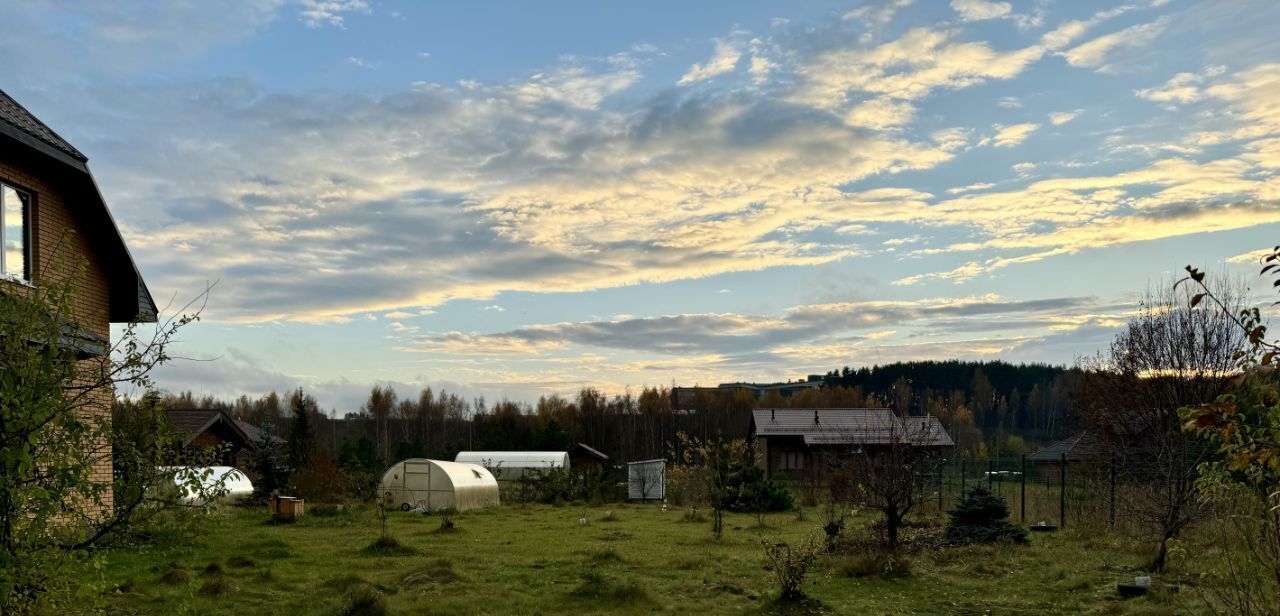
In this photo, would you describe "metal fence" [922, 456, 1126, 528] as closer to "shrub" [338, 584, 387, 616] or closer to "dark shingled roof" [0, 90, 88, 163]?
"shrub" [338, 584, 387, 616]

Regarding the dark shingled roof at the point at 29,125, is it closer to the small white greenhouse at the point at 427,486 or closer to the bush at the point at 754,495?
the small white greenhouse at the point at 427,486

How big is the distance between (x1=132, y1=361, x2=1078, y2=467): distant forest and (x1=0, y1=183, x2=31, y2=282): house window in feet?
A: 83.5

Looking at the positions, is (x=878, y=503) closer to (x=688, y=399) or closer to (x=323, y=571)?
(x=323, y=571)

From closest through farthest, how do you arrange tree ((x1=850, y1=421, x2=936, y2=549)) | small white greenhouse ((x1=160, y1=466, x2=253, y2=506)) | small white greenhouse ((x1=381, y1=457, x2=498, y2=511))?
1. small white greenhouse ((x1=160, y1=466, x2=253, y2=506))
2. tree ((x1=850, y1=421, x2=936, y2=549))
3. small white greenhouse ((x1=381, y1=457, x2=498, y2=511))

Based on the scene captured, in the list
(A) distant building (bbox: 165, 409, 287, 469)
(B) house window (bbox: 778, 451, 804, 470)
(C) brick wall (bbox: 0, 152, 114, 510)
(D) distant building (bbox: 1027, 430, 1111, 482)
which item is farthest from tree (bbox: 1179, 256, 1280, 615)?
→ (B) house window (bbox: 778, 451, 804, 470)

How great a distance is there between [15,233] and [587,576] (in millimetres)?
10173

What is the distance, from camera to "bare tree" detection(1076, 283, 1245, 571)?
1670 centimetres

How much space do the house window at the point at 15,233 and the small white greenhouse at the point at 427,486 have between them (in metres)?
18.0

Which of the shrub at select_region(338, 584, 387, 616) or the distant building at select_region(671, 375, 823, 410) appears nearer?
the shrub at select_region(338, 584, 387, 616)

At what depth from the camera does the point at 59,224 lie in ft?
48.9

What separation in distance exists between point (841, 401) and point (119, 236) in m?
81.9

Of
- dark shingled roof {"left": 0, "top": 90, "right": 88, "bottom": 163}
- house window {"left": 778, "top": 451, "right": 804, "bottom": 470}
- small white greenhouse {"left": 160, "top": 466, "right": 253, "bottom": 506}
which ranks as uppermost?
dark shingled roof {"left": 0, "top": 90, "right": 88, "bottom": 163}

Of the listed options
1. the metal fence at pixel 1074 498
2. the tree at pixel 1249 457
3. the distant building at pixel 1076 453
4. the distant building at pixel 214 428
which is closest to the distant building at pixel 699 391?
the distant building at pixel 1076 453

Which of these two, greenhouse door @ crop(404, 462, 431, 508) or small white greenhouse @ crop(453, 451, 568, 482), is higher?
greenhouse door @ crop(404, 462, 431, 508)
